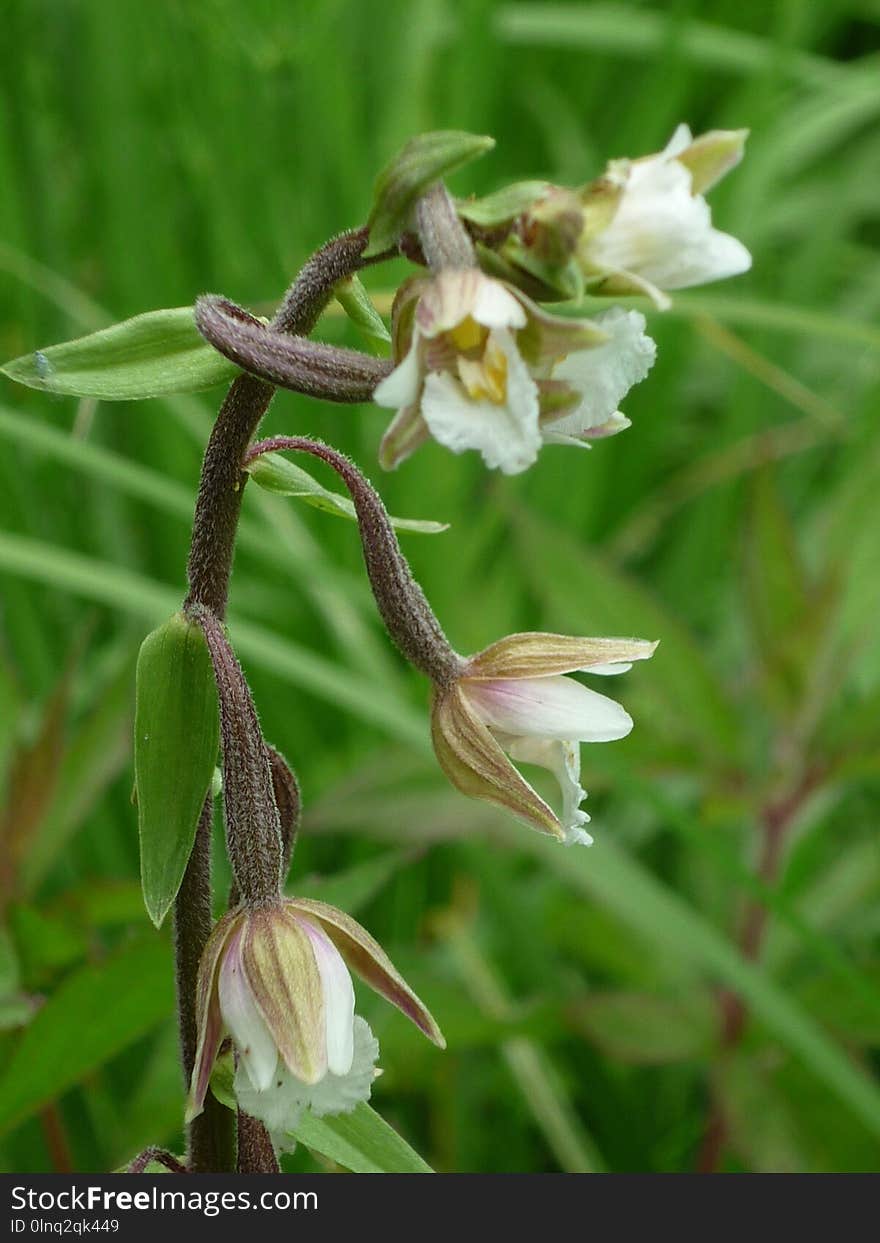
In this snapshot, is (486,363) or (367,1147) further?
(367,1147)

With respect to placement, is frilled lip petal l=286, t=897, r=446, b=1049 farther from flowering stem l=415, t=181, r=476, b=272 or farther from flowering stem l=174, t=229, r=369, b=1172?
flowering stem l=415, t=181, r=476, b=272

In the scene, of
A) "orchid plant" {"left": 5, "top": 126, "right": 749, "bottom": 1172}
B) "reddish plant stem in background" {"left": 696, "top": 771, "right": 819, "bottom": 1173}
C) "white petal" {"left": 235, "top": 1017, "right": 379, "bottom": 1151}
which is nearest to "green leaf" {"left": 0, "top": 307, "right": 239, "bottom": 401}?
"orchid plant" {"left": 5, "top": 126, "right": 749, "bottom": 1172}

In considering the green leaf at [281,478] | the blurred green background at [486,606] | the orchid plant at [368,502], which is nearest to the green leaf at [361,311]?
the orchid plant at [368,502]

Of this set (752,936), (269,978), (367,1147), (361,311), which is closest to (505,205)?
(361,311)

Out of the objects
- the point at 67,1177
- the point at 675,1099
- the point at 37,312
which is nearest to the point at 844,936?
the point at 675,1099

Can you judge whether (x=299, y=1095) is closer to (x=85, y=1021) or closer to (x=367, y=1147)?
(x=367, y=1147)

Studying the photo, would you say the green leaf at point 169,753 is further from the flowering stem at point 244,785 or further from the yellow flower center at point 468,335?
the yellow flower center at point 468,335

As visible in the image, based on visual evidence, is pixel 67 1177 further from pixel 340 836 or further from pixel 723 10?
pixel 723 10
